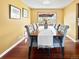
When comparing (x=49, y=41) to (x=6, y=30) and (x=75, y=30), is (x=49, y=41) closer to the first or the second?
(x=6, y=30)

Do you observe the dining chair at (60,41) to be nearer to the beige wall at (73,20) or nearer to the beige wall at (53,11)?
the beige wall at (73,20)

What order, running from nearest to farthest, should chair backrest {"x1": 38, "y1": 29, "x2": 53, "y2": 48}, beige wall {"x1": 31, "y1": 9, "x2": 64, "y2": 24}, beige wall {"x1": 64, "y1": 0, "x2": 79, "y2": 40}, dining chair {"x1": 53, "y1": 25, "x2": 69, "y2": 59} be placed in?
chair backrest {"x1": 38, "y1": 29, "x2": 53, "y2": 48} < dining chair {"x1": 53, "y1": 25, "x2": 69, "y2": 59} < beige wall {"x1": 64, "y1": 0, "x2": 79, "y2": 40} < beige wall {"x1": 31, "y1": 9, "x2": 64, "y2": 24}

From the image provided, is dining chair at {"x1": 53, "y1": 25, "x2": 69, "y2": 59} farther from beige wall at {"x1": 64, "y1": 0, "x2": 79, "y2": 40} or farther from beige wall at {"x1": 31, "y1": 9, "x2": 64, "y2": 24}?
beige wall at {"x1": 31, "y1": 9, "x2": 64, "y2": 24}

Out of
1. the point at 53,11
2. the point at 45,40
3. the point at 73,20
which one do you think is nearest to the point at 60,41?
the point at 45,40

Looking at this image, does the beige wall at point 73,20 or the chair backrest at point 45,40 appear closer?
the chair backrest at point 45,40

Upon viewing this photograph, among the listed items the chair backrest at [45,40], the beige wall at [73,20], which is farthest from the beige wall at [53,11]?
the chair backrest at [45,40]

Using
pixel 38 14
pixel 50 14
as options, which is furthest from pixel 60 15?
pixel 38 14

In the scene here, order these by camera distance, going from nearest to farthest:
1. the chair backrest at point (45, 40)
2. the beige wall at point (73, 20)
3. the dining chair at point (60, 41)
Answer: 1. the chair backrest at point (45, 40)
2. the dining chair at point (60, 41)
3. the beige wall at point (73, 20)

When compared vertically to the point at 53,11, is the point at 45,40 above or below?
below

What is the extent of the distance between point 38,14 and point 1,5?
740cm

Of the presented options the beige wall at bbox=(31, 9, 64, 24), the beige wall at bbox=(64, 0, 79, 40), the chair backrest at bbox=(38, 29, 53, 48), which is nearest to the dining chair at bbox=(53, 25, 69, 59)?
the chair backrest at bbox=(38, 29, 53, 48)

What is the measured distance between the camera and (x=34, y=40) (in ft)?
13.8

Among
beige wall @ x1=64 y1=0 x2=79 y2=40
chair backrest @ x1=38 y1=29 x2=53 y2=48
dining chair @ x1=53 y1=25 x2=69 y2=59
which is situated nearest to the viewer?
chair backrest @ x1=38 y1=29 x2=53 y2=48

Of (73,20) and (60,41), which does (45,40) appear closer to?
(60,41)
